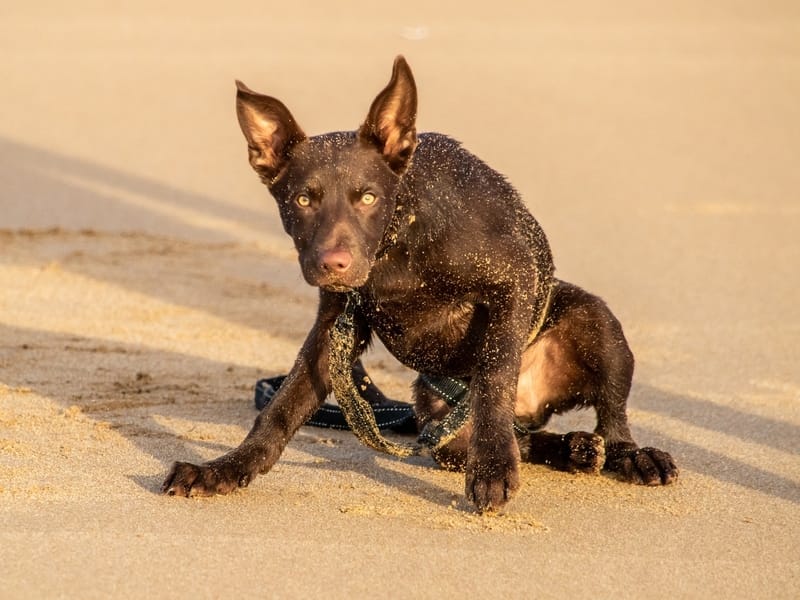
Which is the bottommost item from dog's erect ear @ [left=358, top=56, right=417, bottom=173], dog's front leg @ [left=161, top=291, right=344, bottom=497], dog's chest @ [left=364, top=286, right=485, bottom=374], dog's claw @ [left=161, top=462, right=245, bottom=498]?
dog's claw @ [left=161, top=462, right=245, bottom=498]

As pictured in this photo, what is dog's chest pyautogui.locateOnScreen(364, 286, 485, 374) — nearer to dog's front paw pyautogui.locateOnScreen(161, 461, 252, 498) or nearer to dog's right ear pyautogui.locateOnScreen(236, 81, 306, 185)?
dog's right ear pyautogui.locateOnScreen(236, 81, 306, 185)

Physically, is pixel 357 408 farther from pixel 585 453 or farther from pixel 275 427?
pixel 585 453

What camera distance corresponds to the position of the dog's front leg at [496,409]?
474cm

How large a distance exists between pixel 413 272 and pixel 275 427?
758 millimetres

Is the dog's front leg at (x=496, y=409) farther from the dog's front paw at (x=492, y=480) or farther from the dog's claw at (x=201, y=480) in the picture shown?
the dog's claw at (x=201, y=480)

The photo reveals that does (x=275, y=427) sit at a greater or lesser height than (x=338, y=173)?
lesser

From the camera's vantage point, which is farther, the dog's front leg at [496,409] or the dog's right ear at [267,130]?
the dog's right ear at [267,130]

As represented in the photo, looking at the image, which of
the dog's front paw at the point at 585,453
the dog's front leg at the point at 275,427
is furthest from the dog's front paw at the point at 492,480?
the dog's front leg at the point at 275,427

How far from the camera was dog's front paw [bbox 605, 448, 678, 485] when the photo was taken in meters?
5.23

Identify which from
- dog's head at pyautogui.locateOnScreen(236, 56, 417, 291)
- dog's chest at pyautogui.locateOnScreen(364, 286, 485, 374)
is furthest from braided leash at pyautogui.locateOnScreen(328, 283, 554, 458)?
dog's head at pyautogui.locateOnScreen(236, 56, 417, 291)

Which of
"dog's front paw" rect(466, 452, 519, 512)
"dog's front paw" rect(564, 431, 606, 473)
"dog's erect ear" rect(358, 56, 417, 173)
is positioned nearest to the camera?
"dog's front paw" rect(466, 452, 519, 512)

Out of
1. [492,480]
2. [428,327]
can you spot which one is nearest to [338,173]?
[428,327]

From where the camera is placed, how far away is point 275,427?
5.12 metres

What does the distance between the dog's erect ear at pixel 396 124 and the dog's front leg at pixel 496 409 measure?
0.62 m
